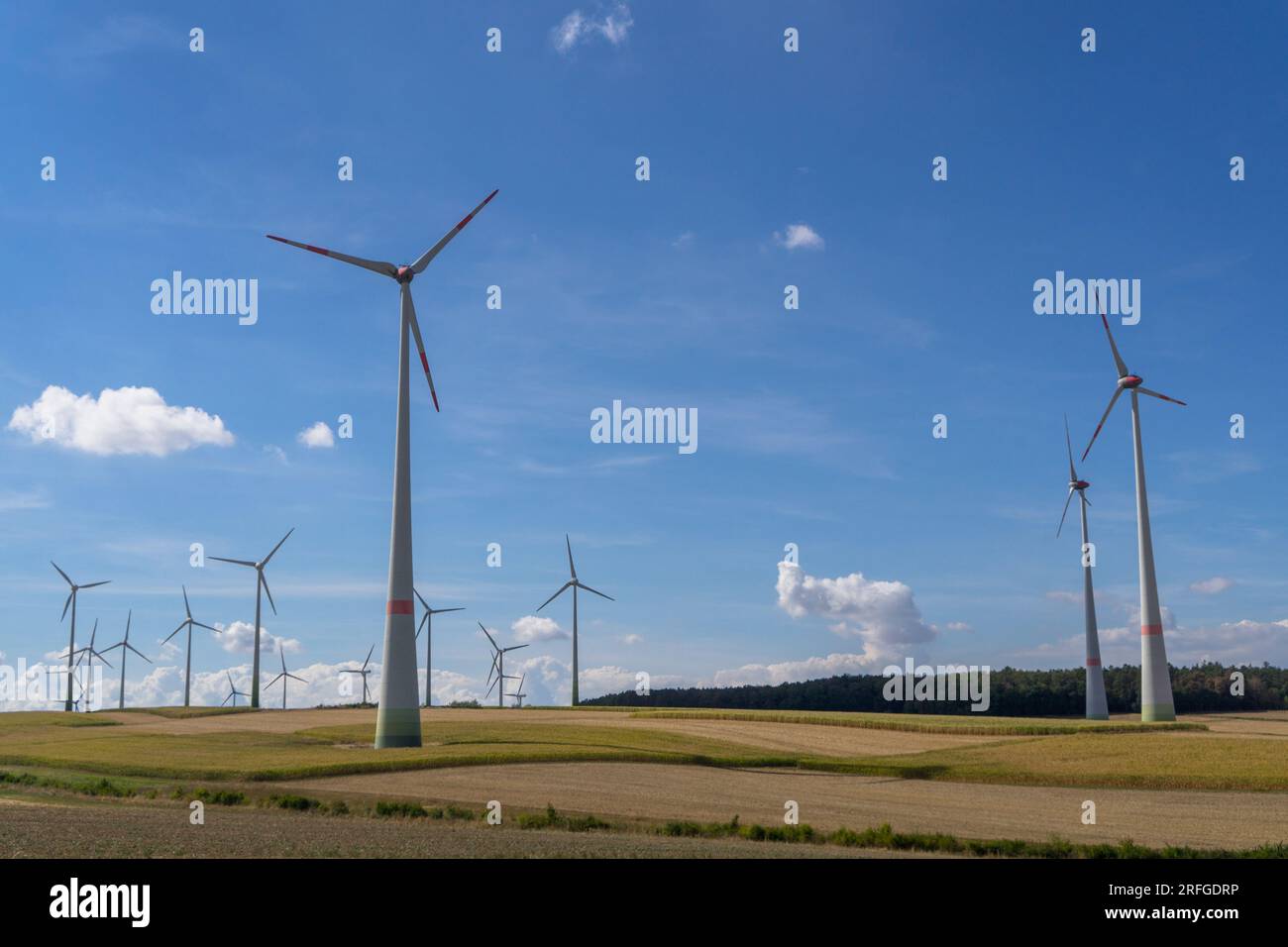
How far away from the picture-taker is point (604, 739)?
85.0m

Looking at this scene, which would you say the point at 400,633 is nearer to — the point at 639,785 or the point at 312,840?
the point at 639,785

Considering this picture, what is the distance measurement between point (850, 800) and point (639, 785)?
11.5 m

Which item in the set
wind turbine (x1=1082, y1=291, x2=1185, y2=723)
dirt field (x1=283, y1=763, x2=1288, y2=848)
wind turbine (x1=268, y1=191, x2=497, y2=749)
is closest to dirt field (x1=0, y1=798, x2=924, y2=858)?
dirt field (x1=283, y1=763, x2=1288, y2=848)

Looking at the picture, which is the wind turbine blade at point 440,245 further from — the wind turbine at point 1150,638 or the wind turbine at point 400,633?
the wind turbine at point 1150,638

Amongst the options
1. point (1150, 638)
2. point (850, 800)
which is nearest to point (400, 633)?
point (850, 800)

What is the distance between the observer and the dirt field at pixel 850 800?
43250 millimetres

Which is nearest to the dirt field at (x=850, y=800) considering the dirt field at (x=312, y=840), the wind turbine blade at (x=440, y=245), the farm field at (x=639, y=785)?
the farm field at (x=639, y=785)

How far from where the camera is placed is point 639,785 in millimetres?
57562

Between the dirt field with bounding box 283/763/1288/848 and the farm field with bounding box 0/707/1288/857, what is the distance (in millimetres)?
223

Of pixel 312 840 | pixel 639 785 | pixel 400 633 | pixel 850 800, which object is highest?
pixel 400 633
